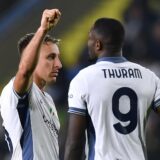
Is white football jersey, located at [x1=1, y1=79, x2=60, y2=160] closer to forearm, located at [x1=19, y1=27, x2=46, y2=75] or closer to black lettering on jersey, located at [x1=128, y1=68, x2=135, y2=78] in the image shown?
forearm, located at [x1=19, y1=27, x2=46, y2=75]

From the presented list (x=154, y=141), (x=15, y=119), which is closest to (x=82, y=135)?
(x=15, y=119)

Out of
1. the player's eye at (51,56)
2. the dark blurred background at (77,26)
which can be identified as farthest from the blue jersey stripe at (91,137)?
the dark blurred background at (77,26)

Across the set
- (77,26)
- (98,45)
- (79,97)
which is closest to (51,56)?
(98,45)

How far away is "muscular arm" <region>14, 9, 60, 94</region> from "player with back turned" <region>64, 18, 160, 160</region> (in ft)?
0.84

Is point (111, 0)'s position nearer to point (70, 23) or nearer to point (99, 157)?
point (70, 23)

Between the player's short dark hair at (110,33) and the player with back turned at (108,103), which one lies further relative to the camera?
the player's short dark hair at (110,33)

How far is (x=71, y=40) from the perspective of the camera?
27.9 ft

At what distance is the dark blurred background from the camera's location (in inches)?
331

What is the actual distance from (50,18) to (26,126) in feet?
2.67

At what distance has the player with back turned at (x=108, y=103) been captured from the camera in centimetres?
425

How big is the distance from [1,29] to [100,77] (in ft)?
14.0

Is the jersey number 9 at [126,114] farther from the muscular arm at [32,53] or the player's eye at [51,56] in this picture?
the player's eye at [51,56]

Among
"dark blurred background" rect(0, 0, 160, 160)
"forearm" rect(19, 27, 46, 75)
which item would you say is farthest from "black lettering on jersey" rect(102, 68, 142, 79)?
"dark blurred background" rect(0, 0, 160, 160)

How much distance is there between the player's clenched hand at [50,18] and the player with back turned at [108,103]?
341mm
